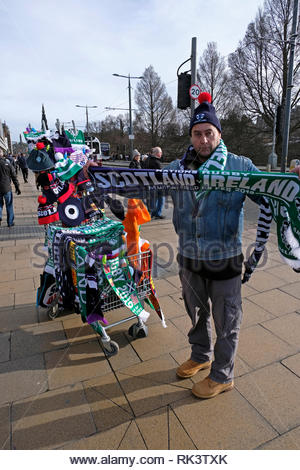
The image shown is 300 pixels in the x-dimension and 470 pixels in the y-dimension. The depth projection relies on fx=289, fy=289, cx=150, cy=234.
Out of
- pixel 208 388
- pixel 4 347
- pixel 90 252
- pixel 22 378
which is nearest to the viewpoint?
pixel 208 388

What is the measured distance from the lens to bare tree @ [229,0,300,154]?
24.2 m

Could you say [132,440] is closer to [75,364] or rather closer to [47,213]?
[75,364]

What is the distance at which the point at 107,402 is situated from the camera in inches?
83.6

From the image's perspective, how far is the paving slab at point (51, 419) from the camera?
1.85m

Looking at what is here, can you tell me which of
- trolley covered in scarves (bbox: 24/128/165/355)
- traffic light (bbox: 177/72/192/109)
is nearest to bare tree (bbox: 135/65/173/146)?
traffic light (bbox: 177/72/192/109)

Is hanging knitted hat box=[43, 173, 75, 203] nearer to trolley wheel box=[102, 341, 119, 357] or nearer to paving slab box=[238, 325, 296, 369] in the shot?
trolley wheel box=[102, 341, 119, 357]

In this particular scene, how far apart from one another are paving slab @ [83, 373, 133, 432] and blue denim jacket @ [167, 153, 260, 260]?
1184 mm

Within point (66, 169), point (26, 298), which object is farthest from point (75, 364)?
point (66, 169)

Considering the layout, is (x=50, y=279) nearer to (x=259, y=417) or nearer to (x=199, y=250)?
(x=199, y=250)

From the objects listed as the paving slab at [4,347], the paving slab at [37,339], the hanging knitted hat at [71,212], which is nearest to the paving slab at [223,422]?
the paving slab at [37,339]

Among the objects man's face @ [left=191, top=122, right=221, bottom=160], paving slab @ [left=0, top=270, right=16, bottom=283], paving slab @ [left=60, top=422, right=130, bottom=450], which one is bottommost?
paving slab @ [left=60, top=422, right=130, bottom=450]

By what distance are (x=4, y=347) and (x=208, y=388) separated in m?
1.95

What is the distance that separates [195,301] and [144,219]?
35.6 inches

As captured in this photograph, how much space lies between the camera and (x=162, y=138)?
152 feet
